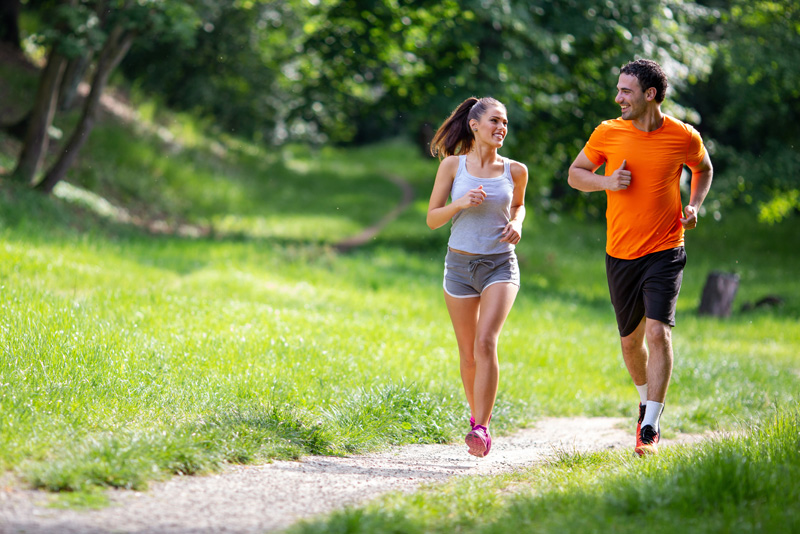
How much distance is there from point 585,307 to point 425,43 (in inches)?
285

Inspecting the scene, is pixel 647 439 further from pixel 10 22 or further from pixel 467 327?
pixel 10 22

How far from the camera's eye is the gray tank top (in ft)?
16.9

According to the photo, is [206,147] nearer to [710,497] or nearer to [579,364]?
[579,364]

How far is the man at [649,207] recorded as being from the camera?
5.11 m

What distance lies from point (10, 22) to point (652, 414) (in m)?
22.3

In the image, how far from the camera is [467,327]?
5.29m

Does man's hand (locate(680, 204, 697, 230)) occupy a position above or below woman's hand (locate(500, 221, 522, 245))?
above

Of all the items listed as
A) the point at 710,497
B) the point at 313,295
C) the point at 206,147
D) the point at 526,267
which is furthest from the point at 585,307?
the point at 206,147

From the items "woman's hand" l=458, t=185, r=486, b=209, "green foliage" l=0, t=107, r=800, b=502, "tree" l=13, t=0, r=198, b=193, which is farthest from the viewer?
"tree" l=13, t=0, r=198, b=193

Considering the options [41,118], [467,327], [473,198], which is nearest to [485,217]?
[473,198]

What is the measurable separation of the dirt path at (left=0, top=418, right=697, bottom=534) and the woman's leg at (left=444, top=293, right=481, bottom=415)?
21.9 inches

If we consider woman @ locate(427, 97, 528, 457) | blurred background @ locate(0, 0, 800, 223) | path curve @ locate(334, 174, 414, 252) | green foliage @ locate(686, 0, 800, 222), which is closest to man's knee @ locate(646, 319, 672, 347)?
woman @ locate(427, 97, 528, 457)

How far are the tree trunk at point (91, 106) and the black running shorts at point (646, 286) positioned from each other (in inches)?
432

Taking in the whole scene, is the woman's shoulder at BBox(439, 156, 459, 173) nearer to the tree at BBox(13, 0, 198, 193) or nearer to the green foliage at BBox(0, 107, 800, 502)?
the green foliage at BBox(0, 107, 800, 502)
